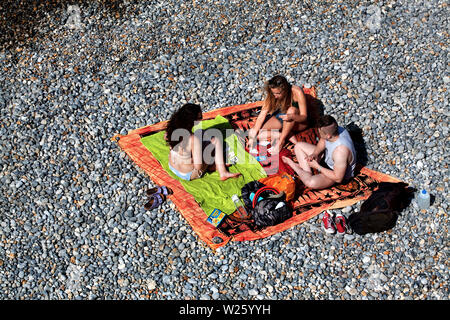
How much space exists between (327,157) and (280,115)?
1151 mm

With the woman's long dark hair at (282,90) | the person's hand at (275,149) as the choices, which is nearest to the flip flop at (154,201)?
the person's hand at (275,149)

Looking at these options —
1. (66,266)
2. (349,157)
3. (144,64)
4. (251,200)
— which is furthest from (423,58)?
(66,266)

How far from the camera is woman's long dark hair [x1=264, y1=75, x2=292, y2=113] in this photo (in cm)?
817

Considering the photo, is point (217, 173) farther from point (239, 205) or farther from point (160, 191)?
point (160, 191)

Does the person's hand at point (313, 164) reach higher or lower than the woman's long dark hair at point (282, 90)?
lower

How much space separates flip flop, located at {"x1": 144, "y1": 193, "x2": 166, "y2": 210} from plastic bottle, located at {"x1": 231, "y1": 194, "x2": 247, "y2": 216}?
1182 mm

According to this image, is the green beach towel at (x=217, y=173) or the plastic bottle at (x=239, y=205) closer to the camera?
the plastic bottle at (x=239, y=205)

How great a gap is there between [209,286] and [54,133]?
4.34m

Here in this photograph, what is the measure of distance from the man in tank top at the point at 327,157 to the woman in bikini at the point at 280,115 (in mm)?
464

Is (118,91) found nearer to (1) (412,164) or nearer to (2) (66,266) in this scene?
(2) (66,266)

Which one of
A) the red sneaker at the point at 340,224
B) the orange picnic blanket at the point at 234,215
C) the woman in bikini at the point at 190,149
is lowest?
the red sneaker at the point at 340,224

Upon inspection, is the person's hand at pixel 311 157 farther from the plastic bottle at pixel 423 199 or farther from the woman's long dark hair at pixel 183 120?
the woman's long dark hair at pixel 183 120

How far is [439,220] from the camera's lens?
25.1ft

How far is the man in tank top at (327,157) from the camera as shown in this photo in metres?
7.74
